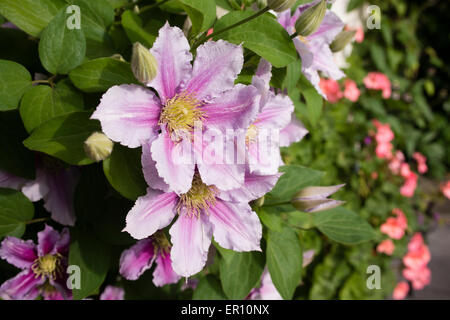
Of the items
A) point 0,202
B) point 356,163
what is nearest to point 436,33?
point 356,163

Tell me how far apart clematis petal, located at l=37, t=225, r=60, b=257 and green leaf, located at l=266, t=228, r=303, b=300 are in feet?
1.16

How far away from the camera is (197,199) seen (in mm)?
556

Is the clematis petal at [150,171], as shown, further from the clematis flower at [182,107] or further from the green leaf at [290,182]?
the green leaf at [290,182]

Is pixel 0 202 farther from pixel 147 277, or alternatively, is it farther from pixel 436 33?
pixel 436 33

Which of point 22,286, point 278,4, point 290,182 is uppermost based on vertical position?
point 278,4

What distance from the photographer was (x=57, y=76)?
1.92 feet

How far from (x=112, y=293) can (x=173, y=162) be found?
17.1 inches

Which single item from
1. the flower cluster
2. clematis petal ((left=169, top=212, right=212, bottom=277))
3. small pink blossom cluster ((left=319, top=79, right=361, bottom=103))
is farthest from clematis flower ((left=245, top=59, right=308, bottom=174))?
small pink blossom cluster ((left=319, top=79, right=361, bottom=103))

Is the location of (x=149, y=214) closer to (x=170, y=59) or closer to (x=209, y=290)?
(x=170, y=59)

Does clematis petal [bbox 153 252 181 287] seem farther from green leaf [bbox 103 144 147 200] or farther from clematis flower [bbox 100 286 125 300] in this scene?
green leaf [bbox 103 144 147 200]

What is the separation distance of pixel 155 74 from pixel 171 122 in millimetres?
68

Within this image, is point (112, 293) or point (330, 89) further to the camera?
point (330, 89)

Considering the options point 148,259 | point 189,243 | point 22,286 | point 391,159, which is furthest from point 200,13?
point 391,159

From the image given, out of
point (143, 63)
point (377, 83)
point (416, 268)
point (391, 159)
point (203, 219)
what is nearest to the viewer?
point (143, 63)
